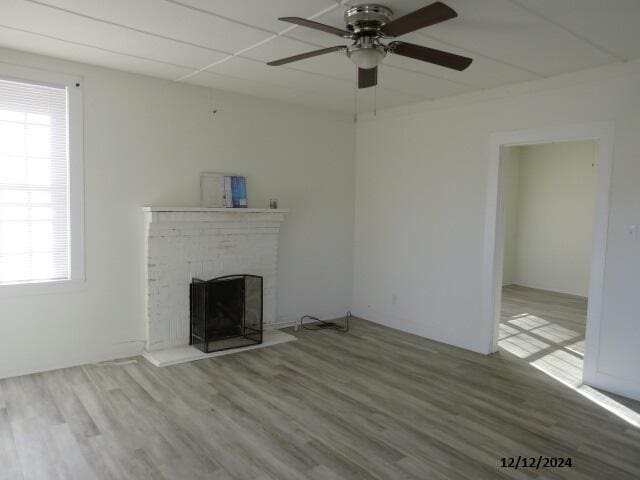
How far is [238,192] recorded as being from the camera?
478cm

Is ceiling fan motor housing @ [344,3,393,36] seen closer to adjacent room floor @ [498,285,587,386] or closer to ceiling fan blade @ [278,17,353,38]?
ceiling fan blade @ [278,17,353,38]

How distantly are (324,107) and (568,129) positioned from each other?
8.40 ft

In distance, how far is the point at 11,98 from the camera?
360 cm

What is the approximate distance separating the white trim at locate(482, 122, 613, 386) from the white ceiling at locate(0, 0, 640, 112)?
1.64ft

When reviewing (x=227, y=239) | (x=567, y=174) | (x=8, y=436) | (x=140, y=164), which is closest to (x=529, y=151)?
(x=567, y=174)

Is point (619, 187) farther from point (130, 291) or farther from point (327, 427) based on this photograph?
point (130, 291)

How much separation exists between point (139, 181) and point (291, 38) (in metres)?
2.04

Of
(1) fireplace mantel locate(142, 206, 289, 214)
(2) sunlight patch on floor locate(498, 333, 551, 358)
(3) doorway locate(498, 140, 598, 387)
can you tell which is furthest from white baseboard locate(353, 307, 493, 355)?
(1) fireplace mantel locate(142, 206, 289, 214)

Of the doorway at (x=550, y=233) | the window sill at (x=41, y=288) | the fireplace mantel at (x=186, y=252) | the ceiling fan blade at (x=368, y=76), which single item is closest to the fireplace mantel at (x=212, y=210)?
the fireplace mantel at (x=186, y=252)

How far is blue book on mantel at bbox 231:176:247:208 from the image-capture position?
4.76 metres

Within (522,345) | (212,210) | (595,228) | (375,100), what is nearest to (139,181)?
(212,210)

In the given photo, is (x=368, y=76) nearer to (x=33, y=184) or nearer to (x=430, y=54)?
(x=430, y=54)

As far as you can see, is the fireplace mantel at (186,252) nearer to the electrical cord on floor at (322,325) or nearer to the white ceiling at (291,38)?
the electrical cord on floor at (322,325)

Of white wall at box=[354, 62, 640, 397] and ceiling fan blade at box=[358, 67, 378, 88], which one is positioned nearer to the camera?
ceiling fan blade at box=[358, 67, 378, 88]
